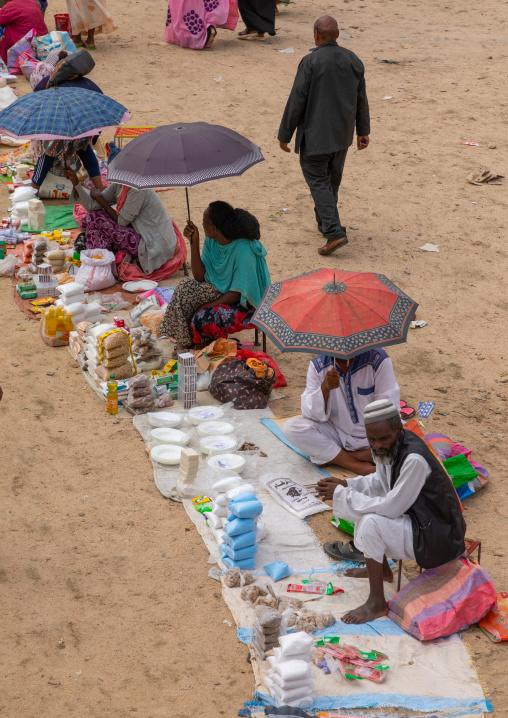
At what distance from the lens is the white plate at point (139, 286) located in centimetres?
682

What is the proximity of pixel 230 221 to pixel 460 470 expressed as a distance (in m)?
2.41

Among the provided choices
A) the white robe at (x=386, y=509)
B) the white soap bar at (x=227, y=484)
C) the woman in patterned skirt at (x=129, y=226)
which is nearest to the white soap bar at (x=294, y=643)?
the white robe at (x=386, y=509)

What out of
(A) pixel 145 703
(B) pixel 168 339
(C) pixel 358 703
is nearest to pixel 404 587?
(C) pixel 358 703

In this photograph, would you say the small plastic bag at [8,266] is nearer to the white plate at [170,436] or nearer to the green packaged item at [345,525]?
the white plate at [170,436]

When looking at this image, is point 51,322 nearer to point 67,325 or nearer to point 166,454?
point 67,325

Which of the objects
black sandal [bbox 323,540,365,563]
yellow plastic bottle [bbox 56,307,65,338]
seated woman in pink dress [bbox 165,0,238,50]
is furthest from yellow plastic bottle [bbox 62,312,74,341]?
seated woman in pink dress [bbox 165,0,238,50]

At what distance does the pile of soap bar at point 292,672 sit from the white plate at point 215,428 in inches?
76.2

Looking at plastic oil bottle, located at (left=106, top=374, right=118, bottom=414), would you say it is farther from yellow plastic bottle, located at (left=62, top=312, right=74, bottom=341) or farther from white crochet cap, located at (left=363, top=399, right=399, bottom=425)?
white crochet cap, located at (left=363, top=399, right=399, bottom=425)

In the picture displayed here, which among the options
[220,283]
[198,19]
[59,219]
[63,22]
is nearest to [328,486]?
[220,283]

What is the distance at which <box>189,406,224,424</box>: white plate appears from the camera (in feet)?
Answer: 16.9

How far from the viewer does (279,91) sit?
11.6 meters

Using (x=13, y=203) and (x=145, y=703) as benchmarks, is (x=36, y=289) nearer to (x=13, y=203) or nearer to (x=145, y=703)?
(x=13, y=203)

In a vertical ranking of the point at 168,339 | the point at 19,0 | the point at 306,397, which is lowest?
the point at 168,339

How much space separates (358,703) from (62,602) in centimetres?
151
